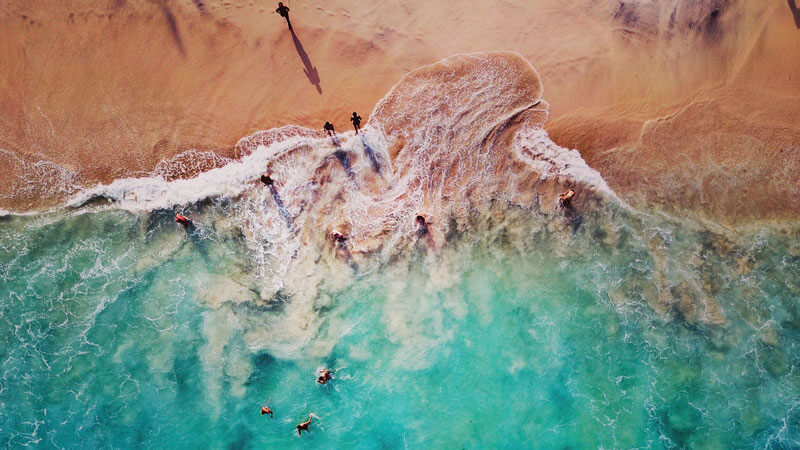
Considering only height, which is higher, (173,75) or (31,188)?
(173,75)

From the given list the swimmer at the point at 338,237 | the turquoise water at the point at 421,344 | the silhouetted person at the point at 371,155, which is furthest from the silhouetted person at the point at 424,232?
the swimmer at the point at 338,237

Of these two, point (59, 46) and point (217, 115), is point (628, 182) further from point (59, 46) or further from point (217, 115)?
point (59, 46)

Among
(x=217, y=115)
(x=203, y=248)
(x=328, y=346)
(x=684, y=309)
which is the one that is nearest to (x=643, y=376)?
(x=684, y=309)

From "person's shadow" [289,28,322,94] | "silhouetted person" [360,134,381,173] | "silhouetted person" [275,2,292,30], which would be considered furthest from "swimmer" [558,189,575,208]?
"silhouetted person" [275,2,292,30]

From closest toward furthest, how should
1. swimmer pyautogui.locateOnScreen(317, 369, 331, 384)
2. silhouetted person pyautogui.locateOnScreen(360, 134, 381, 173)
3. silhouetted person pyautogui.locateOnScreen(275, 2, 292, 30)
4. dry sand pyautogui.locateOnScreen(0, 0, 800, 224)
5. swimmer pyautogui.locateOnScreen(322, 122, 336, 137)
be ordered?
silhouetted person pyautogui.locateOnScreen(275, 2, 292, 30) < swimmer pyautogui.locateOnScreen(317, 369, 331, 384) < swimmer pyautogui.locateOnScreen(322, 122, 336, 137) < dry sand pyautogui.locateOnScreen(0, 0, 800, 224) < silhouetted person pyautogui.locateOnScreen(360, 134, 381, 173)

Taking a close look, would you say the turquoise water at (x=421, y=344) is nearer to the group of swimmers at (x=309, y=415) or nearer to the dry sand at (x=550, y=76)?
the group of swimmers at (x=309, y=415)

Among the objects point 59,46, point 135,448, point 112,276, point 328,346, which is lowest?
point 135,448

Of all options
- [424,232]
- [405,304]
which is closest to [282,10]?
[424,232]

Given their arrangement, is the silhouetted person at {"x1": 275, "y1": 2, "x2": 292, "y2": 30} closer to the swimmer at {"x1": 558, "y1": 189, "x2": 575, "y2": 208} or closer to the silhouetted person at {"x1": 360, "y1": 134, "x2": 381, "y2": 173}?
the silhouetted person at {"x1": 360, "y1": 134, "x2": 381, "y2": 173}
